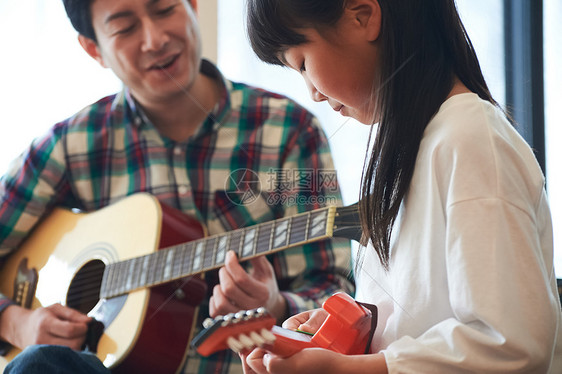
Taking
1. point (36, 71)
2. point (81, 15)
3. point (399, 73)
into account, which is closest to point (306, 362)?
point (399, 73)

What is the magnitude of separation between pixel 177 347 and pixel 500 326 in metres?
0.68

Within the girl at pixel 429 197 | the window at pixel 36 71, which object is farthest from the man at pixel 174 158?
the girl at pixel 429 197

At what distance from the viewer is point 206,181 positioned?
1174 millimetres

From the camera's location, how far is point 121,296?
1.08m

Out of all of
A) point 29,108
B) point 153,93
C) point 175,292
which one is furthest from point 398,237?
point 29,108

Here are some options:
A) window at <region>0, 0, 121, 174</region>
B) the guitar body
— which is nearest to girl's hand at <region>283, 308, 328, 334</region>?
the guitar body

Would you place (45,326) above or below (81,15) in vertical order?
below

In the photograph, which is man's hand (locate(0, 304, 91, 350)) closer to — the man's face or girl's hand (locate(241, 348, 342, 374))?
the man's face

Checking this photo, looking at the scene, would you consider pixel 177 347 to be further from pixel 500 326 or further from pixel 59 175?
pixel 500 326

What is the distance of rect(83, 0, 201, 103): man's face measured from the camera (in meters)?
1.17

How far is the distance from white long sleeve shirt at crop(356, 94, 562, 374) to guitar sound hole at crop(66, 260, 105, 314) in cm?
68

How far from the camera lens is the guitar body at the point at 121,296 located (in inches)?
41.0

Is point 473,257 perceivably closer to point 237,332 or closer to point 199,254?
point 237,332

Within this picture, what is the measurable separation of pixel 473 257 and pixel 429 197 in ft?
0.25
